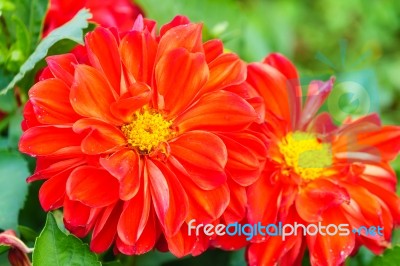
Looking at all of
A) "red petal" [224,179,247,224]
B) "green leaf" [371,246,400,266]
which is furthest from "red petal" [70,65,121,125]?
"green leaf" [371,246,400,266]

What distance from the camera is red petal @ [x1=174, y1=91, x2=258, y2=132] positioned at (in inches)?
22.7

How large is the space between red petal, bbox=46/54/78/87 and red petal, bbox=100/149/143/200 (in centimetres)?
7

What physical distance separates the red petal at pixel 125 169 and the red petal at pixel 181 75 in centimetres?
6

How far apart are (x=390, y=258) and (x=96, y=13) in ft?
Answer: 1.32

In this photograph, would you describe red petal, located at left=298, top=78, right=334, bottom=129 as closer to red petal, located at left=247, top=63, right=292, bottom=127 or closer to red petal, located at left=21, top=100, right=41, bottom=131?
red petal, located at left=247, top=63, right=292, bottom=127

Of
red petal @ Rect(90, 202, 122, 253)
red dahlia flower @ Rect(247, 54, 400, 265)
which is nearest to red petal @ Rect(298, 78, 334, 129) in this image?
red dahlia flower @ Rect(247, 54, 400, 265)

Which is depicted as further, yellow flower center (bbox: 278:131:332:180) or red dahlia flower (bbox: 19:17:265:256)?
yellow flower center (bbox: 278:131:332:180)

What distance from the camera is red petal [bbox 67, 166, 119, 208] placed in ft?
1.77

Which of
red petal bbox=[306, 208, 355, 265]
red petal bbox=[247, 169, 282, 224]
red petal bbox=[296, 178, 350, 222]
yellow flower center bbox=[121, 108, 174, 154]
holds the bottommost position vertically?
red petal bbox=[306, 208, 355, 265]

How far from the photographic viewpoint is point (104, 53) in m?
0.57

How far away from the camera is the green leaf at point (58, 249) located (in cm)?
56

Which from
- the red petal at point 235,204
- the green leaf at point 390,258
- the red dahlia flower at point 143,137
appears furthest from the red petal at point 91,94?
the green leaf at point 390,258

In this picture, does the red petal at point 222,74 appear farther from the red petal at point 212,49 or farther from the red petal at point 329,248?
the red petal at point 329,248

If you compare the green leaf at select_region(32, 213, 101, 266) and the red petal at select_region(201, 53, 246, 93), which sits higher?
the red petal at select_region(201, 53, 246, 93)
